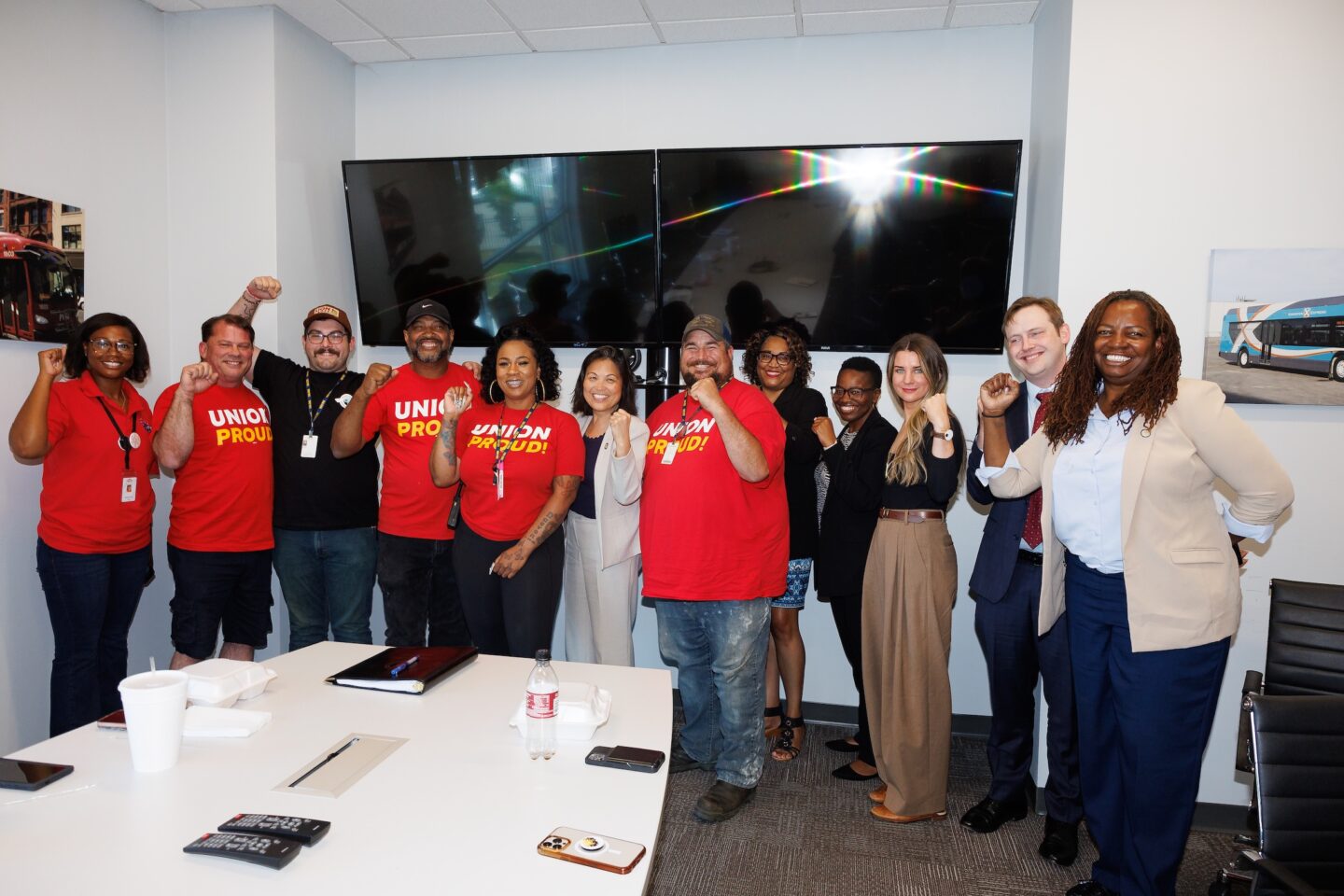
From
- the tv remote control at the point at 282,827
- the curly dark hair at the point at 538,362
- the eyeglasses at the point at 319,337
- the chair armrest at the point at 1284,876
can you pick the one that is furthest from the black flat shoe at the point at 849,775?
the eyeglasses at the point at 319,337

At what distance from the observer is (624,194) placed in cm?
379

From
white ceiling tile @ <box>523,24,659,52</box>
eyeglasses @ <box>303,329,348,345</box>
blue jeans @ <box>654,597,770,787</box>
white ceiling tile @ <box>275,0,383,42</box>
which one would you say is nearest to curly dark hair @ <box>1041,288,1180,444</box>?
blue jeans @ <box>654,597,770,787</box>

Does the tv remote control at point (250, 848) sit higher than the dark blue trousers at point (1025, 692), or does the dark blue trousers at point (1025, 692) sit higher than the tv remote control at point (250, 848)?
the tv remote control at point (250, 848)

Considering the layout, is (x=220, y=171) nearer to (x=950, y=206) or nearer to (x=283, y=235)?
(x=283, y=235)

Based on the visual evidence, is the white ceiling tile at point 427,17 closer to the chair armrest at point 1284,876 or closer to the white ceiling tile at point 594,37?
the white ceiling tile at point 594,37

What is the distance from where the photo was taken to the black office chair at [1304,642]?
2189 mm

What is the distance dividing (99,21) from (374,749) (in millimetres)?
3398

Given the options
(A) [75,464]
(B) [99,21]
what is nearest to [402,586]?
(A) [75,464]

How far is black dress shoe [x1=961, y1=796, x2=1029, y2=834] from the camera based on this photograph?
2857 millimetres

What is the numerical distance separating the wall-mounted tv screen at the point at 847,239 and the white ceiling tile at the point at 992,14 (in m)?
0.59

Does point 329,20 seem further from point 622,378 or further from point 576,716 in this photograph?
point 576,716

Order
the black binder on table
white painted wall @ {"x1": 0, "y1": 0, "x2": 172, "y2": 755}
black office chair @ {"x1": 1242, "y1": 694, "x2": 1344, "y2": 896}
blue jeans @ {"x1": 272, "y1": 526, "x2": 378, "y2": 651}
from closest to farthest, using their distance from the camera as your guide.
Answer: black office chair @ {"x1": 1242, "y1": 694, "x2": 1344, "y2": 896} < the black binder on table < white painted wall @ {"x1": 0, "y1": 0, "x2": 172, "y2": 755} < blue jeans @ {"x1": 272, "y1": 526, "x2": 378, "y2": 651}

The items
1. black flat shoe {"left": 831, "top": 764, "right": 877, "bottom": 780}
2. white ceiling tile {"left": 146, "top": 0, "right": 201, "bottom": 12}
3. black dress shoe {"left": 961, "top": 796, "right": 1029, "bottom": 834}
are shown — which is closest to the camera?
black dress shoe {"left": 961, "top": 796, "right": 1029, "bottom": 834}

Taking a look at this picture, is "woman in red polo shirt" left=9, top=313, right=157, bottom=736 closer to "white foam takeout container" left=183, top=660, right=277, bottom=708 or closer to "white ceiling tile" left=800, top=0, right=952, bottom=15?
"white foam takeout container" left=183, top=660, right=277, bottom=708
